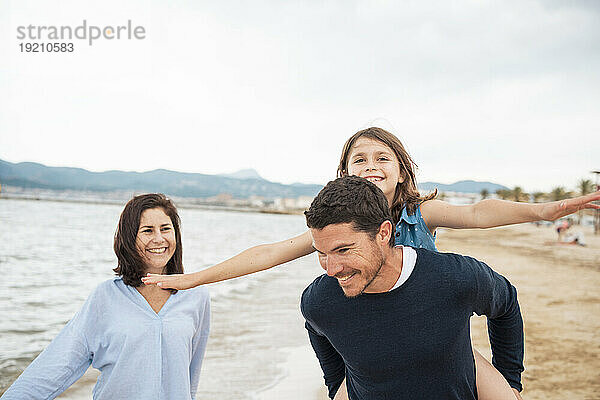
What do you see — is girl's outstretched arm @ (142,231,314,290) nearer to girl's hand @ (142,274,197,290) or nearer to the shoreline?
girl's hand @ (142,274,197,290)

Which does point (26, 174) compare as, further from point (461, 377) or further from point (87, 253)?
point (461, 377)

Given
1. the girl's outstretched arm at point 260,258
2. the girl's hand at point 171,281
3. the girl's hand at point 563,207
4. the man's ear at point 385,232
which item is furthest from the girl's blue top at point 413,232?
the girl's hand at point 171,281

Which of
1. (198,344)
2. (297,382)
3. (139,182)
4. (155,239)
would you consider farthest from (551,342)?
(139,182)

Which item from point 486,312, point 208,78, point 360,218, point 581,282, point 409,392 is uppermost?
point 208,78

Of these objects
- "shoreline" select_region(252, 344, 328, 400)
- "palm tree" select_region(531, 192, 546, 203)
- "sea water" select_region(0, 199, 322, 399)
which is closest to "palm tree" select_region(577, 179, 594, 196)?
"palm tree" select_region(531, 192, 546, 203)

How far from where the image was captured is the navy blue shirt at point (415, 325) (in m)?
2.00

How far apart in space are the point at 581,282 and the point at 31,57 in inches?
1828

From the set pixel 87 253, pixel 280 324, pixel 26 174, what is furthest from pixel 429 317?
pixel 26 174

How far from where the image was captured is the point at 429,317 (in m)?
2.00

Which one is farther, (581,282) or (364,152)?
(581,282)

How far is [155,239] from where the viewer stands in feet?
9.87

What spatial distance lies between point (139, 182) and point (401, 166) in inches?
3906

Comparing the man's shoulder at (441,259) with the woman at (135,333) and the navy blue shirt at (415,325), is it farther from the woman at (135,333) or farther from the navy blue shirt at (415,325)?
the woman at (135,333)

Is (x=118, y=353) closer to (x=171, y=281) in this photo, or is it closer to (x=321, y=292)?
(x=171, y=281)
